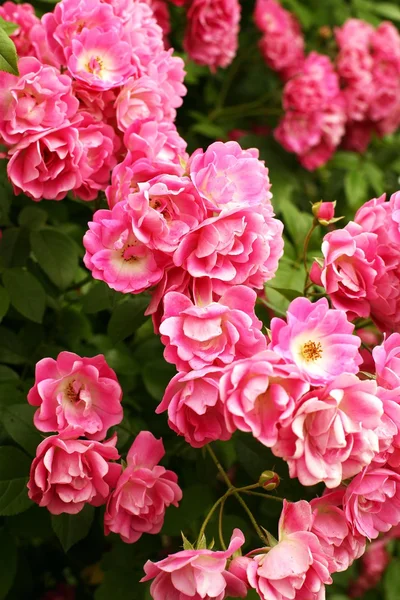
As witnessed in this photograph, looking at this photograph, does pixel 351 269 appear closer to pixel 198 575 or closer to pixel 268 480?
pixel 268 480

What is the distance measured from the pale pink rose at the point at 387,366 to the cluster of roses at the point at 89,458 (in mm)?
306

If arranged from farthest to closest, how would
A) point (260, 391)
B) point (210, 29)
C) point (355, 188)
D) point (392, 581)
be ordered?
point (392, 581)
point (355, 188)
point (210, 29)
point (260, 391)

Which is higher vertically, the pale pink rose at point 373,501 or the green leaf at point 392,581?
the pale pink rose at point 373,501

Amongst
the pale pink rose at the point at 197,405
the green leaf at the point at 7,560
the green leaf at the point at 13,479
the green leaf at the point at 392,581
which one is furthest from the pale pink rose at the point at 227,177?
the green leaf at the point at 392,581

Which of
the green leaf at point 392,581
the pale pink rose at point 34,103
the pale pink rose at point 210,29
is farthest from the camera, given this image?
the green leaf at point 392,581

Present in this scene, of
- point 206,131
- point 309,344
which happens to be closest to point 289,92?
point 206,131

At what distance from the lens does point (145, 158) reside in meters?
0.99

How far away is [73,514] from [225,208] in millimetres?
472

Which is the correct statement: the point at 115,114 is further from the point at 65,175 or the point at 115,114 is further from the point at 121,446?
the point at 121,446

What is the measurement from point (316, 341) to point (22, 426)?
449 mm

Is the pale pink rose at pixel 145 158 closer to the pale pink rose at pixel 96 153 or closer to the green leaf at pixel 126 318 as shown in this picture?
the pale pink rose at pixel 96 153

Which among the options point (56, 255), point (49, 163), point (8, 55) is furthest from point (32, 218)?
point (8, 55)

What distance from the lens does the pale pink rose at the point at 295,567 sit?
82 cm

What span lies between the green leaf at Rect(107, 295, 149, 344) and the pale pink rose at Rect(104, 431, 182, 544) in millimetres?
186
